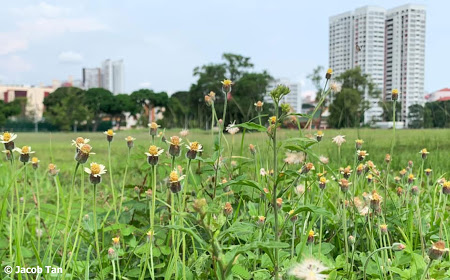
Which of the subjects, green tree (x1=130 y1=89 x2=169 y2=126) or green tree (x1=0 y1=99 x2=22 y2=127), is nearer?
green tree (x1=0 y1=99 x2=22 y2=127)

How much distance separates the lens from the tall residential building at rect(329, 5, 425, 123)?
24.5 feet

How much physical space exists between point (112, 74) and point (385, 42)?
48.5 meters

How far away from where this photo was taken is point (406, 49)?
1134 centimetres

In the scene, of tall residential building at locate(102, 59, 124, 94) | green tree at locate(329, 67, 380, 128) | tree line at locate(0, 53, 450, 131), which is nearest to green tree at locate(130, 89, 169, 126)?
tree line at locate(0, 53, 450, 131)

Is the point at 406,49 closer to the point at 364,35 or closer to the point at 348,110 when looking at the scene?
the point at 364,35

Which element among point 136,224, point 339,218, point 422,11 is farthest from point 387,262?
point 422,11

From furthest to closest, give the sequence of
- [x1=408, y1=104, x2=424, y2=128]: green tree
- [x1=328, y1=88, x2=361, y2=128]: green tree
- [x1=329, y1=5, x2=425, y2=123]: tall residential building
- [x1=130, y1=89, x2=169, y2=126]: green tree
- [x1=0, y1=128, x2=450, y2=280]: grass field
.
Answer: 1. [x1=130, y1=89, x2=169, y2=126]: green tree
2. [x1=329, y1=5, x2=425, y2=123]: tall residential building
3. [x1=408, y1=104, x2=424, y2=128]: green tree
4. [x1=328, y1=88, x2=361, y2=128]: green tree
5. [x1=0, y1=128, x2=450, y2=280]: grass field

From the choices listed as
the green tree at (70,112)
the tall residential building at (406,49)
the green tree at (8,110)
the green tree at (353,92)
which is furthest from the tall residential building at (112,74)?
the green tree at (353,92)

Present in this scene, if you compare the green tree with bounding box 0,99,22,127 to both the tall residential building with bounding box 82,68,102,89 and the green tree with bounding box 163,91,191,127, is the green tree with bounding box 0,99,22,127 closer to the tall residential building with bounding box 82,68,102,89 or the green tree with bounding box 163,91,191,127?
the green tree with bounding box 163,91,191,127

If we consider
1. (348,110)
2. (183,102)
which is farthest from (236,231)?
(183,102)

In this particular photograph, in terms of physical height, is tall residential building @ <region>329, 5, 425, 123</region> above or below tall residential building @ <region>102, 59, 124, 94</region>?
below

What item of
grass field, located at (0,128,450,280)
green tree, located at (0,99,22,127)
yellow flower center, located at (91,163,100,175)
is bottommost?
grass field, located at (0,128,450,280)

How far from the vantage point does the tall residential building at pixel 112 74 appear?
51062 millimetres

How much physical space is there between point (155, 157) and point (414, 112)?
3.95m
